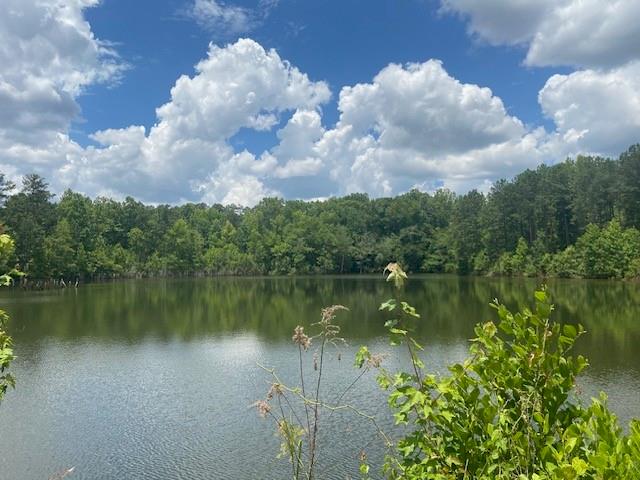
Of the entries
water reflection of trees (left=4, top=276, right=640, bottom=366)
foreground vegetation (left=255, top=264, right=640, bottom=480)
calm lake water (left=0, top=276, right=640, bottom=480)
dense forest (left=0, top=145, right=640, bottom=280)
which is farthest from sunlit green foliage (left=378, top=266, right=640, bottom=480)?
dense forest (left=0, top=145, right=640, bottom=280)

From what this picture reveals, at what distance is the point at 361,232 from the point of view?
356ft

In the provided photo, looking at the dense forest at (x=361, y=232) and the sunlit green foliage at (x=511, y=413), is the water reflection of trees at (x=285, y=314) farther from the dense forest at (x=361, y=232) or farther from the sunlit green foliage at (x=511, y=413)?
the sunlit green foliage at (x=511, y=413)

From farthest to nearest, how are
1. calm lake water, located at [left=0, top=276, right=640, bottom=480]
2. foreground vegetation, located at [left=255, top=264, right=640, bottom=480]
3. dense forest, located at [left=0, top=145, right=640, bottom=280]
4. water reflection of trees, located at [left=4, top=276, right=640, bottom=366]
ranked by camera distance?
dense forest, located at [left=0, top=145, right=640, bottom=280], water reflection of trees, located at [left=4, top=276, right=640, bottom=366], calm lake water, located at [left=0, top=276, right=640, bottom=480], foreground vegetation, located at [left=255, top=264, right=640, bottom=480]

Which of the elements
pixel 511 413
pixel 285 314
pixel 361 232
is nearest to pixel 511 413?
pixel 511 413

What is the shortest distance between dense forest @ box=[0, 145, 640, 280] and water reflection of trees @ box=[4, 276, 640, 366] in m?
10.5

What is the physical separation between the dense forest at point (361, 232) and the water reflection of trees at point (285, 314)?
10.5 meters

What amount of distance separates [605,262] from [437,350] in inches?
1862

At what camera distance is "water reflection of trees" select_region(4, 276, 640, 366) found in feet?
93.5

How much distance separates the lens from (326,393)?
17.3 metres

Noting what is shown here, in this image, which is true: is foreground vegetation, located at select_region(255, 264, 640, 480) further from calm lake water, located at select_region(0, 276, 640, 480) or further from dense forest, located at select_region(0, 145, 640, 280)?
dense forest, located at select_region(0, 145, 640, 280)

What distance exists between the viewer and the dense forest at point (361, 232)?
6738cm

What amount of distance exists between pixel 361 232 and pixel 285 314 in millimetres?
70342

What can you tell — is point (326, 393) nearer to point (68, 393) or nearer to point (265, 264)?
point (68, 393)

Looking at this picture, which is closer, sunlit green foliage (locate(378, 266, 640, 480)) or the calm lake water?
sunlit green foliage (locate(378, 266, 640, 480))
